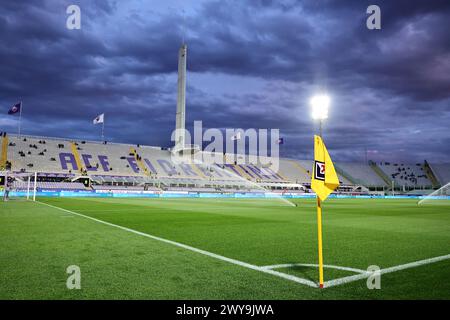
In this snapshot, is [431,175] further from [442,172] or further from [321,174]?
[321,174]

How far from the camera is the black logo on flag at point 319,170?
5.28 meters

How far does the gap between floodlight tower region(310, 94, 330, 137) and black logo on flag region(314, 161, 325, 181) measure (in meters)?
0.84

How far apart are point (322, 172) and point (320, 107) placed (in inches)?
49.6

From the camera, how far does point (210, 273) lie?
6277 millimetres

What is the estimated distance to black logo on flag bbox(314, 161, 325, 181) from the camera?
17.3ft

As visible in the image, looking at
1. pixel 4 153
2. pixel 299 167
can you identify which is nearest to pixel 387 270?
pixel 4 153

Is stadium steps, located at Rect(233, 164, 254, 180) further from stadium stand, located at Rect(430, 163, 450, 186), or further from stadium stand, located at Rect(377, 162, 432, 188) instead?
stadium stand, located at Rect(430, 163, 450, 186)

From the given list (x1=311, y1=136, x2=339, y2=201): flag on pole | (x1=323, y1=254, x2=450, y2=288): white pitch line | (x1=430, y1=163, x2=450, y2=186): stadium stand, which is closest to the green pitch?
(x1=323, y1=254, x2=450, y2=288): white pitch line

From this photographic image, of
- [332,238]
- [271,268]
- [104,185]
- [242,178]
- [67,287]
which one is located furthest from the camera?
[242,178]

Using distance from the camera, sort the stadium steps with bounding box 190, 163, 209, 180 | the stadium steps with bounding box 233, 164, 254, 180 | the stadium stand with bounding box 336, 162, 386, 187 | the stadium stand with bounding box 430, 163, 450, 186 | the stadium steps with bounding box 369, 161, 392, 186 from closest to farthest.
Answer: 1. the stadium steps with bounding box 190, 163, 209, 180
2. the stadium steps with bounding box 233, 164, 254, 180
3. the stadium stand with bounding box 336, 162, 386, 187
4. the stadium steps with bounding box 369, 161, 392, 186
5. the stadium stand with bounding box 430, 163, 450, 186

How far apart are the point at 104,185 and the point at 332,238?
6087 cm

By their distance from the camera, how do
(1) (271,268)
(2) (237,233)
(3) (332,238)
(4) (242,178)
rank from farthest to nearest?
(4) (242,178)
(2) (237,233)
(3) (332,238)
(1) (271,268)
